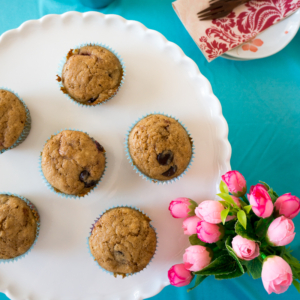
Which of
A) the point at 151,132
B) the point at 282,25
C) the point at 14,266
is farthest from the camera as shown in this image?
the point at 282,25

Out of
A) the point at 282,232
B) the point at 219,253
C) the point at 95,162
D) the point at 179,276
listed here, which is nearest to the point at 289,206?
the point at 282,232

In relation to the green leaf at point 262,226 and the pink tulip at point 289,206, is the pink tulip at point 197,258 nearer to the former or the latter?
the green leaf at point 262,226

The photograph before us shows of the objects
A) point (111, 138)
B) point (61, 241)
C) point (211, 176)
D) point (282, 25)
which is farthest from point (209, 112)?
point (61, 241)

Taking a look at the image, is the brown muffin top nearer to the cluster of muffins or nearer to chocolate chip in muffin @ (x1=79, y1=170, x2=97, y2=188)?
the cluster of muffins

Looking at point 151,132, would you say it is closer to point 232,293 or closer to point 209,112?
point 209,112

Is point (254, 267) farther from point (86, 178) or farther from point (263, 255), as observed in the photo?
point (86, 178)

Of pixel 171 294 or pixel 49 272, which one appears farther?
pixel 171 294

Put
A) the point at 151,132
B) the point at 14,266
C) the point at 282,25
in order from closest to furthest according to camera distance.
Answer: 1. the point at 151,132
2. the point at 14,266
3. the point at 282,25

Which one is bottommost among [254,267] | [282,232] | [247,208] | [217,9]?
[254,267]
